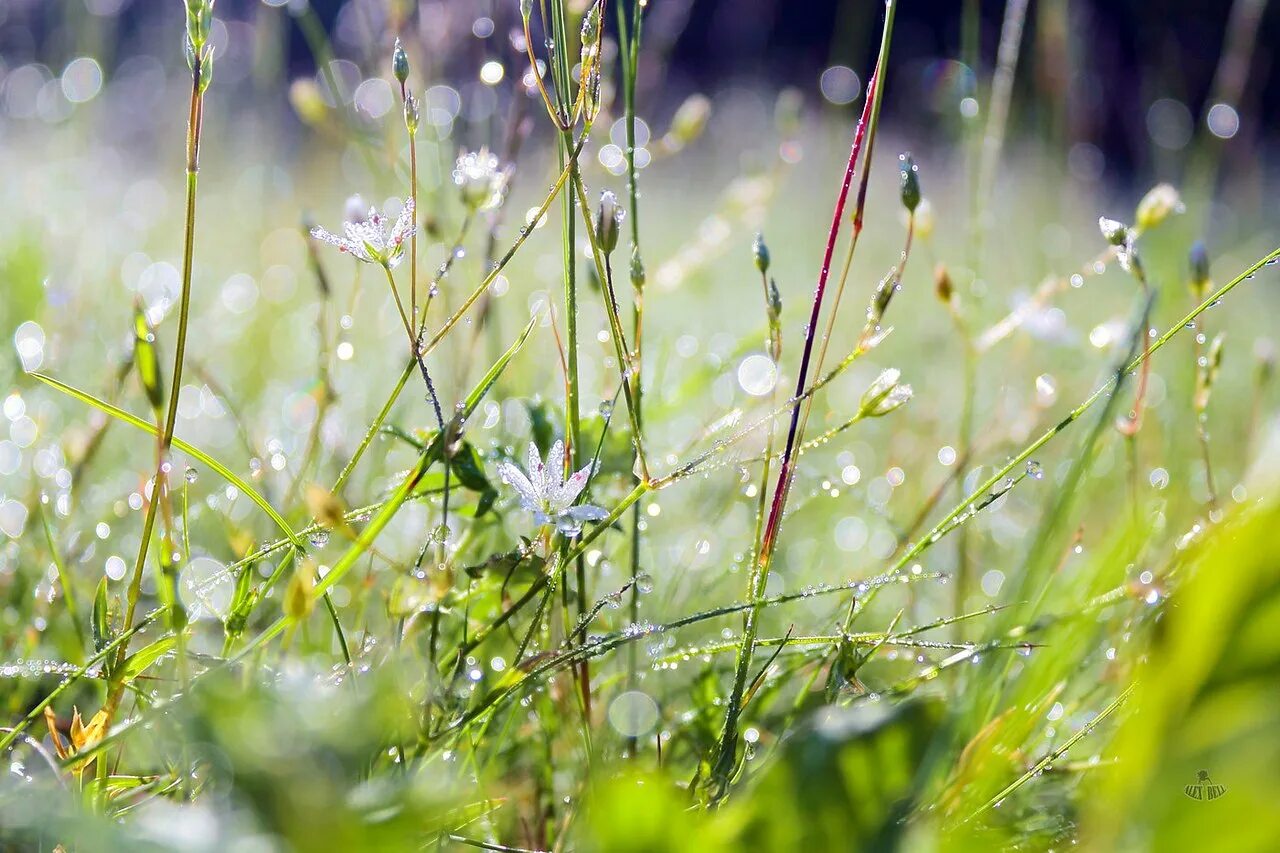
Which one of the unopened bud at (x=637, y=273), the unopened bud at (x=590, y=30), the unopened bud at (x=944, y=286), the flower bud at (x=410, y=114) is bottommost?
the unopened bud at (x=637, y=273)

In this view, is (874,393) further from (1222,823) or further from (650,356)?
(650,356)

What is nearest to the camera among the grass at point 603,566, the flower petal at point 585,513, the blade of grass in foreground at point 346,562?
the grass at point 603,566

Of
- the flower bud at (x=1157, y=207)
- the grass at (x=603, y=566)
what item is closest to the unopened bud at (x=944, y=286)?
the grass at (x=603, y=566)

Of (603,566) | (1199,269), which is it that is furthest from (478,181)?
(1199,269)

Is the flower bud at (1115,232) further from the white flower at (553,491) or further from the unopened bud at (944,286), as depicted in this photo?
the white flower at (553,491)

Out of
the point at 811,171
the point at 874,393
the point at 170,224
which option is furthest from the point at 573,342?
the point at 811,171

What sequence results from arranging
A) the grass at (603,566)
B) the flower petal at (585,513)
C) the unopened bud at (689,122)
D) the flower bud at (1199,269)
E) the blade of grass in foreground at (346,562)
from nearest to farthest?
1. the grass at (603,566)
2. the blade of grass in foreground at (346,562)
3. the flower petal at (585,513)
4. the flower bud at (1199,269)
5. the unopened bud at (689,122)
